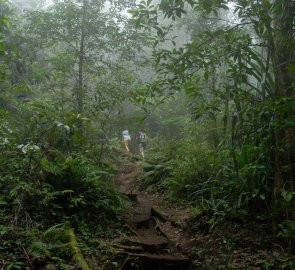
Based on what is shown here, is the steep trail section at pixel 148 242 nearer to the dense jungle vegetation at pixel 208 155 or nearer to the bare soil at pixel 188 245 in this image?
the bare soil at pixel 188 245

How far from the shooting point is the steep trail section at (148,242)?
5324 millimetres

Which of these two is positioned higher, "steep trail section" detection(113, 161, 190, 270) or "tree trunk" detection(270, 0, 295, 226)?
"tree trunk" detection(270, 0, 295, 226)

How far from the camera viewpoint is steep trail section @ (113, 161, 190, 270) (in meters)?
5.32

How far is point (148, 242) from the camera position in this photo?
243 inches

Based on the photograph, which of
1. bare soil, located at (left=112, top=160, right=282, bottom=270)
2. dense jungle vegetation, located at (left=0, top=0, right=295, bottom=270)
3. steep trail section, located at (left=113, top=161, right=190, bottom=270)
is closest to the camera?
dense jungle vegetation, located at (left=0, top=0, right=295, bottom=270)

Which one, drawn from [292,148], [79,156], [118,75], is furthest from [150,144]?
[292,148]

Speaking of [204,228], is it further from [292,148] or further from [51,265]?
[51,265]

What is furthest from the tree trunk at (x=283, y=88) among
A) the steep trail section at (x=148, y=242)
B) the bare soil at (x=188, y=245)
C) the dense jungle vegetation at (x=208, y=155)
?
the steep trail section at (x=148, y=242)

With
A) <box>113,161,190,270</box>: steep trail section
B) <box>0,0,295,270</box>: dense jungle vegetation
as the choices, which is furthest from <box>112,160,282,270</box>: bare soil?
<box>0,0,295,270</box>: dense jungle vegetation

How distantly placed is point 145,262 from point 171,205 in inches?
144

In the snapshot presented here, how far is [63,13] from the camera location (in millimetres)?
10891

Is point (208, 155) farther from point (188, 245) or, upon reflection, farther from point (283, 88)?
point (283, 88)

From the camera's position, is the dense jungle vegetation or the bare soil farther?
the bare soil

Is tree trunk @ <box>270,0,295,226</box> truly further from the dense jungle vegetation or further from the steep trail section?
the steep trail section
